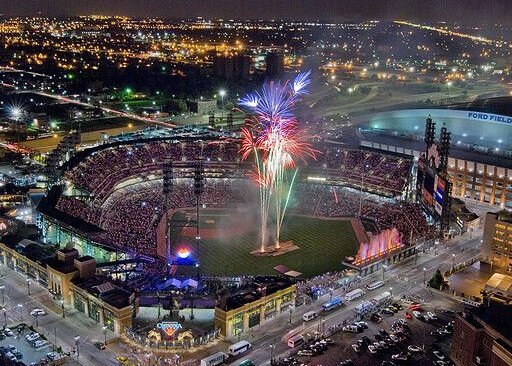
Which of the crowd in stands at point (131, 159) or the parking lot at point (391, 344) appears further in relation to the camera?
the crowd in stands at point (131, 159)

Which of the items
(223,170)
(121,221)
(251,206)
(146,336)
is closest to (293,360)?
(146,336)

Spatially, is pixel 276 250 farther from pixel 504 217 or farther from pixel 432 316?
pixel 504 217

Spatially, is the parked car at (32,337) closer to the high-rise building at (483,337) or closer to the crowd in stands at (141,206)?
the crowd in stands at (141,206)

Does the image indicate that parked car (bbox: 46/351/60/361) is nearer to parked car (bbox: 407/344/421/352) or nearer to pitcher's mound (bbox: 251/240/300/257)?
parked car (bbox: 407/344/421/352)

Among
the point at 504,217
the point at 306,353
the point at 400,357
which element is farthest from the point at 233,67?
the point at 400,357

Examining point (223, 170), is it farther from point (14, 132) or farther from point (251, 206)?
point (14, 132)

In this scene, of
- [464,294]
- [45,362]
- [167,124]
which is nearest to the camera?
[45,362]

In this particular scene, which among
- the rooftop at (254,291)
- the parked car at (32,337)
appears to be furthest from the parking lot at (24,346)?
the rooftop at (254,291)
